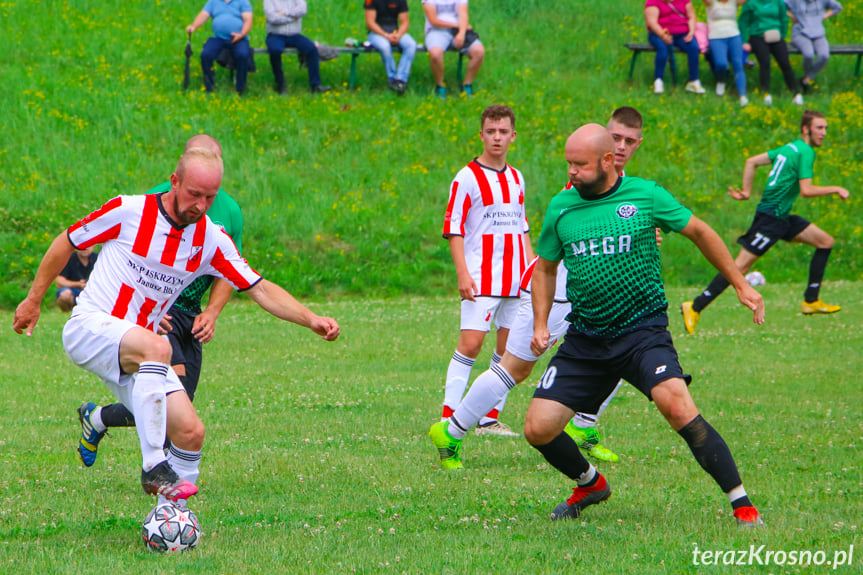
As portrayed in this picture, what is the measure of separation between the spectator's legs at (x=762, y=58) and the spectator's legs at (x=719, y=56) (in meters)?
0.74

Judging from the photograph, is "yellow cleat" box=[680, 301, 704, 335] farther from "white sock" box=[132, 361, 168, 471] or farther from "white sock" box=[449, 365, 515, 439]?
"white sock" box=[132, 361, 168, 471]

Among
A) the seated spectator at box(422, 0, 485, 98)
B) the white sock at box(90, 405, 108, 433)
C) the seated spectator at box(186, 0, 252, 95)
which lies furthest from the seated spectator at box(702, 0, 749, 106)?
the white sock at box(90, 405, 108, 433)

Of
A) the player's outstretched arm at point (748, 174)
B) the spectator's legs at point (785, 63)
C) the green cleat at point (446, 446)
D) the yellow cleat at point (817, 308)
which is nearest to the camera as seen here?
the green cleat at point (446, 446)

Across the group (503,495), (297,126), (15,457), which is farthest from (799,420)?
(297,126)

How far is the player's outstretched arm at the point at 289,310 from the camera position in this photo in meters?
5.66

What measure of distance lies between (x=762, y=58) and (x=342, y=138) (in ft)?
32.8

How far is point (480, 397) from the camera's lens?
6.80m

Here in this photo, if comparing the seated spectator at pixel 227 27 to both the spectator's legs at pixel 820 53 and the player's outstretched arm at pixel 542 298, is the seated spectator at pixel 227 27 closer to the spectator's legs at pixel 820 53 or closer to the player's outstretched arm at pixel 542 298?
the spectator's legs at pixel 820 53

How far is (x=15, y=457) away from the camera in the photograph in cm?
711

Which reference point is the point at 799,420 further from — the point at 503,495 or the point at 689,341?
the point at 689,341

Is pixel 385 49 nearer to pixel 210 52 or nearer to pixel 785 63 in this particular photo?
pixel 210 52

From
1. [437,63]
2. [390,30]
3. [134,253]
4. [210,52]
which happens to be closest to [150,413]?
[134,253]

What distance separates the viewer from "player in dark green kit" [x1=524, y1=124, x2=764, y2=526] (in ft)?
17.8

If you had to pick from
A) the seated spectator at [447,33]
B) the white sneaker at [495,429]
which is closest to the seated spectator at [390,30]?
the seated spectator at [447,33]
